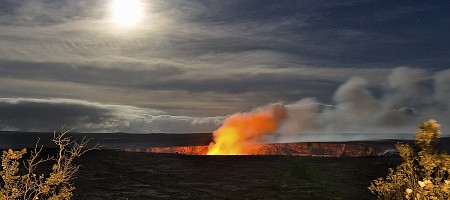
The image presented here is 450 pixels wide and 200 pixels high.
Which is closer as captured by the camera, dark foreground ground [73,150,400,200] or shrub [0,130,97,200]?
shrub [0,130,97,200]

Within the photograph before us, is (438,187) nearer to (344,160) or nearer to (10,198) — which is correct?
(10,198)

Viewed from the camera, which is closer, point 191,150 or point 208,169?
point 208,169

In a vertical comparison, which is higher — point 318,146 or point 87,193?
point 318,146

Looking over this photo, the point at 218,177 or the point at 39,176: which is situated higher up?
the point at 39,176

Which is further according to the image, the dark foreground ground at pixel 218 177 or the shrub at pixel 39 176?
the dark foreground ground at pixel 218 177

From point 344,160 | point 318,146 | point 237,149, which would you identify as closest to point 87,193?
point 344,160

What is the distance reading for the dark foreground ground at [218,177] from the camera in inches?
932

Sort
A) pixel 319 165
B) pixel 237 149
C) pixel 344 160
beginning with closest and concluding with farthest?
pixel 319 165 → pixel 344 160 → pixel 237 149

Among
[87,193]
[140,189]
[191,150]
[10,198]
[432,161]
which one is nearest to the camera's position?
[10,198]

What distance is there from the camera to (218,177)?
30703 millimetres

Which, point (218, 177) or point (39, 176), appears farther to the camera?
point (218, 177)

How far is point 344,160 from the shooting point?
4125cm

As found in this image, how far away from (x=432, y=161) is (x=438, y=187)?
6.83 feet

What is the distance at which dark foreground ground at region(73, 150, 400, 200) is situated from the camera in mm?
23672
